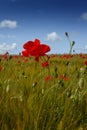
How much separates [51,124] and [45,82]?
117cm

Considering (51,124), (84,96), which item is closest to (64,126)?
(51,124)

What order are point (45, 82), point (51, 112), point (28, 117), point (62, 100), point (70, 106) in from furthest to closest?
1. point (45, 82)
2. point (62, 100)
3. point (70, 106)
4. point (51, 112)
5. point (28, 117)

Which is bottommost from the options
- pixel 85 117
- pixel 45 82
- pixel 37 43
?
pixel 85 117

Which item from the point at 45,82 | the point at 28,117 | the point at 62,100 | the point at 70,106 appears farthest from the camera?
the point at 45,82

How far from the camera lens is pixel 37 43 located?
2426 millimetres

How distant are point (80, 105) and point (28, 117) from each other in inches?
27.6

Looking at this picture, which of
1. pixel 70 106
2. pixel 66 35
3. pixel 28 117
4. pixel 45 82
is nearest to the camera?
pixel 28 117

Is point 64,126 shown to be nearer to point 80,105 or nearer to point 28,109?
point 28,109

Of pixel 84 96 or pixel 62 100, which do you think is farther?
A: pixel 84 96

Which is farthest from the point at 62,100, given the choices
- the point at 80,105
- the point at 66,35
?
the point at 66,35

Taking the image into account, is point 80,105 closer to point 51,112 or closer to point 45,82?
point 51,112

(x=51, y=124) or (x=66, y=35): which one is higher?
(x=66, y=35)

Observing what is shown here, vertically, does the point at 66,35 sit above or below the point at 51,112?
above

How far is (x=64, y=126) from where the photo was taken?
164 cm
